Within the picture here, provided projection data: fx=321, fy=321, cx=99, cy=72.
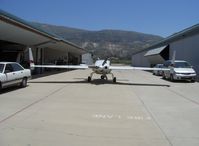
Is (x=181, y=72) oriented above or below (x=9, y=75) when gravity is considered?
below

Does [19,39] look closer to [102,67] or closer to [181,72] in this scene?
[102,67]

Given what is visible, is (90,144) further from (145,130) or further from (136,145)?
(145,130)

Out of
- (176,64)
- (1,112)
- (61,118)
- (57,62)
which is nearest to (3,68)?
(1,112)

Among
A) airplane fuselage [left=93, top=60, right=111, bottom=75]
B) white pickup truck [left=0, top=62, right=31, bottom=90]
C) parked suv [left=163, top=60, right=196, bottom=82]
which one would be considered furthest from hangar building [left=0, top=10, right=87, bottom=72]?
parked suv [left=163, top=60, right=196, bottom=82]

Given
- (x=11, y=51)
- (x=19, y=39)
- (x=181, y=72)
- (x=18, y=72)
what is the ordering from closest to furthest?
1. (x=18, y=72)
2. (x=181, y=72)
3. (x=19, y=39)
4. (x=11, y=51)

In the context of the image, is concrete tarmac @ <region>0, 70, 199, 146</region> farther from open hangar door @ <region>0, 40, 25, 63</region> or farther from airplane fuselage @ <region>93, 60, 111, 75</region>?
open hangar door @ <region>0, 40, 25, 63</region>

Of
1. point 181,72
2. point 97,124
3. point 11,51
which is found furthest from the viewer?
point 11,51

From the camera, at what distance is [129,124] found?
28.1ft

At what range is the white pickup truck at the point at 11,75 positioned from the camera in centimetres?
1529

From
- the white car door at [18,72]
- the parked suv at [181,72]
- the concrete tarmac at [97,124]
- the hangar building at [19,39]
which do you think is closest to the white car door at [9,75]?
the white car door at [18,72]

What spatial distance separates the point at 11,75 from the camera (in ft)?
53.1

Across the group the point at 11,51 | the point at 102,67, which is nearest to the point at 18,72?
the point at 102,67

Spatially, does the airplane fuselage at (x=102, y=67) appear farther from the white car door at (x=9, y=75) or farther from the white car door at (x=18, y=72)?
the white car door at (x=9, y=75)

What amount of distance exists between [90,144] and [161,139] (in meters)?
1.61
